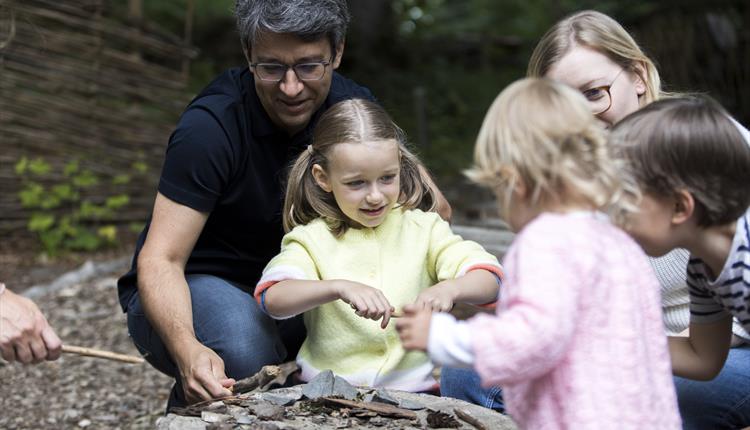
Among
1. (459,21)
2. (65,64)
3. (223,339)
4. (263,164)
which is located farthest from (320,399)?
(459,21)

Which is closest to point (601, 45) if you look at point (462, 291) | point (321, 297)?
point (462, 291)

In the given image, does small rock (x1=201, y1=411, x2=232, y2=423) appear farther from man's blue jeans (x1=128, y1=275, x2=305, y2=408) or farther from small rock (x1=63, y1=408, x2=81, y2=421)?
small rock (x1=63, y1=408, x2=81, y2=421)

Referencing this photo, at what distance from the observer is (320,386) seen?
2.45 metres

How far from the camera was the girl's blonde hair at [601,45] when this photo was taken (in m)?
2.62

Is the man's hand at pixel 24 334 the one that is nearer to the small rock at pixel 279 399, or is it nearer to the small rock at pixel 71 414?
the small rock at pixel 279 399

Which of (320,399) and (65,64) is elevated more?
(65,64)

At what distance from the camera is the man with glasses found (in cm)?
278

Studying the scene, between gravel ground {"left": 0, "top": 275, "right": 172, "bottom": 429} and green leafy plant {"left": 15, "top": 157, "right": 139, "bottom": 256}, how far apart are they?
115cm

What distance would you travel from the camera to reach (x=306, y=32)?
2799 mm

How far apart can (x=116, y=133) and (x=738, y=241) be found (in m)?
5.22

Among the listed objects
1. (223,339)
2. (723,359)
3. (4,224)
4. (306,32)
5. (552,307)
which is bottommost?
(4,224)

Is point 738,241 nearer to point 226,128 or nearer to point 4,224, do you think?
point 226,128

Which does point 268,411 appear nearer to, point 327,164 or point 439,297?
point 439,297

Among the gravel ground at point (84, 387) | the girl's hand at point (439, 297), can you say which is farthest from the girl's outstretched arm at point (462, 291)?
→ the gravel ground at point (84, 387)
